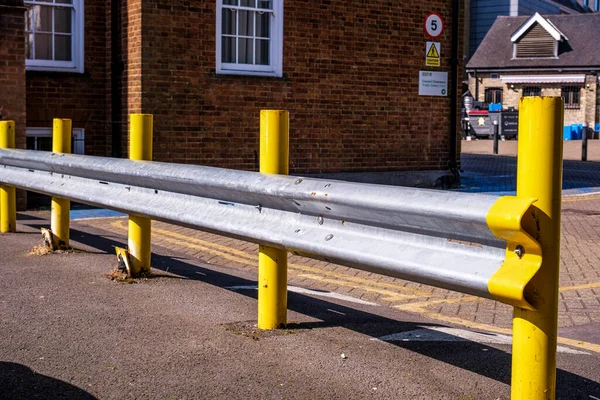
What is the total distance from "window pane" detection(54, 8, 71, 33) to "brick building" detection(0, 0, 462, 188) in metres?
0.02

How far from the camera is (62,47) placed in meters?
14.2

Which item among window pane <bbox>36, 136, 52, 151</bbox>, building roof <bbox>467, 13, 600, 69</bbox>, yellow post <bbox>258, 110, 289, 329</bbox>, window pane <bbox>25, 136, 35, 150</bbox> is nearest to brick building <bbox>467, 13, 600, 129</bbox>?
building roof <bbox>467, 13, 600, 69</bbox>

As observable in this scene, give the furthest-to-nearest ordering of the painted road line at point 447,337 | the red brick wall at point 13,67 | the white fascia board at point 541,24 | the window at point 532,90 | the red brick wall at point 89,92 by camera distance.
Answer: the window at point 532,90 < the white fascia board at point 541,24 < the red brick wall at point 89,92 < the red brick wall at point 13,67 < the painted road line at point 447,337

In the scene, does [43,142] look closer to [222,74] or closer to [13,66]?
[13,66]

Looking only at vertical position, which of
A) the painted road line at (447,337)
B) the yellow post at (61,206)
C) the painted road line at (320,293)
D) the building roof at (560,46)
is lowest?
the painted road line at (320,293)

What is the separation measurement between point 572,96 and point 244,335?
45.8m

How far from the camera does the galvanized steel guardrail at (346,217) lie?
3.54m

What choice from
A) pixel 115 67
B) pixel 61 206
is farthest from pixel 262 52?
pixel 61 206

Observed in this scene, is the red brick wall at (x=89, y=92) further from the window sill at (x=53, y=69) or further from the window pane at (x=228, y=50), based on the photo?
the window pane at (x=228, y=50)

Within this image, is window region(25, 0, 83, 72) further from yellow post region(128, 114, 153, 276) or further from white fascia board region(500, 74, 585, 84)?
white fascia board region(500, 74, 585, 84)

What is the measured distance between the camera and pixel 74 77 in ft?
46.4

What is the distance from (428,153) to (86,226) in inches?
305

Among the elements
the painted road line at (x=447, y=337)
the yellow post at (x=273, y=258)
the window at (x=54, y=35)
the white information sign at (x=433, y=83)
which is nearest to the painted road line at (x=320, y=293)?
the painted road line at (x=447, y=337)

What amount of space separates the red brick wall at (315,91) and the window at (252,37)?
0.17 metres
